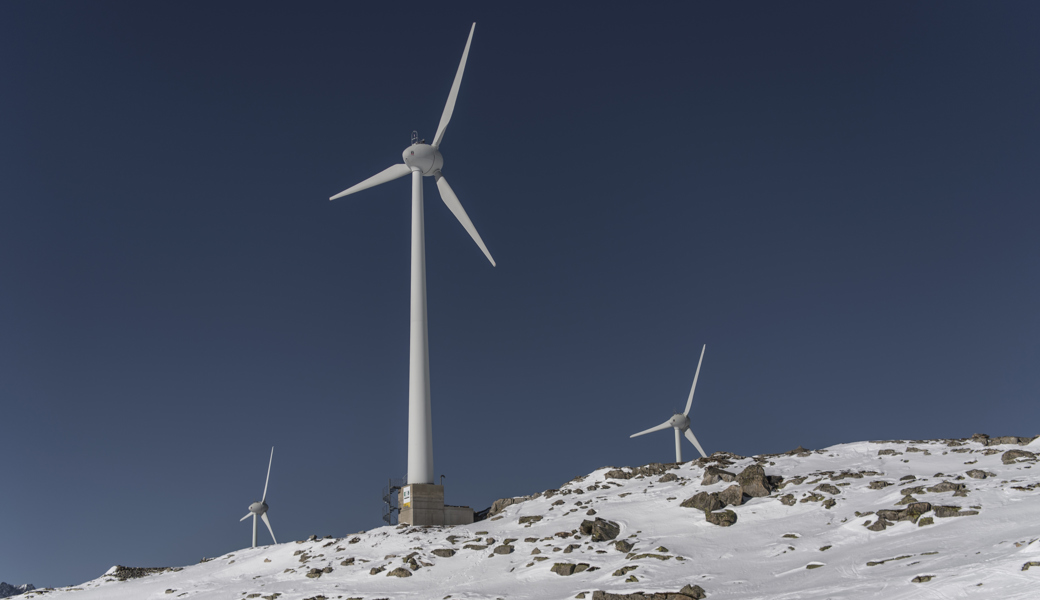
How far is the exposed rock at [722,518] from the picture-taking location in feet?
119

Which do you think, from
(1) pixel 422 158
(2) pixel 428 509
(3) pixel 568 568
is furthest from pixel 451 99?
(3) pixel 568 568

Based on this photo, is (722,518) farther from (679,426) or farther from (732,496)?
(679,426)

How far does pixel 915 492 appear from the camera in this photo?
34312 millimetres

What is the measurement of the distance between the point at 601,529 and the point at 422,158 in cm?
4328

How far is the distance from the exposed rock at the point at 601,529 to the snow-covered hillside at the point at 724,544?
0.07 meters

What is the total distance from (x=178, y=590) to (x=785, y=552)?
3351 cm

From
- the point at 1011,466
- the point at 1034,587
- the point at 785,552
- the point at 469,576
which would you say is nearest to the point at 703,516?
the point at 785,552

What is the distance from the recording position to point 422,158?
69750 mm

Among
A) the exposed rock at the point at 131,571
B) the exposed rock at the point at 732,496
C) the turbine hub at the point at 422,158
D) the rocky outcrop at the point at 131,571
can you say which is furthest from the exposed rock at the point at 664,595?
the turbine hub at the point at 422,158

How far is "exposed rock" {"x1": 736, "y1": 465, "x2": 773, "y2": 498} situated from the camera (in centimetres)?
3984

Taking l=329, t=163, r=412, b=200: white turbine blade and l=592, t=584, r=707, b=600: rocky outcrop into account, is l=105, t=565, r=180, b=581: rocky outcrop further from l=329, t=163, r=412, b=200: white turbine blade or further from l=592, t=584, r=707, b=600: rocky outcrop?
l=329, t=163, r=412, b=200: white turbine blade

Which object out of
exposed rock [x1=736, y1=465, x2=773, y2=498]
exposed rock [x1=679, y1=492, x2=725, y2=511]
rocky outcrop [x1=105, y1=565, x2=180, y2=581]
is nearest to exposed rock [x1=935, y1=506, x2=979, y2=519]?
exposed rock [x1=736, y1=465, x2=773, y2=498]

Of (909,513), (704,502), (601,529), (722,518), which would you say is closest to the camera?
(909,513)

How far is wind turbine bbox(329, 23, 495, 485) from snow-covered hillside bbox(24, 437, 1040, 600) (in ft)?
29.4
